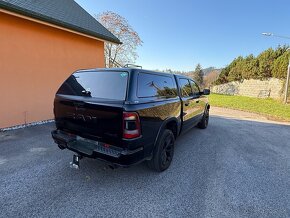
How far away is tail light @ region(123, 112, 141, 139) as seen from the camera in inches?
98.2

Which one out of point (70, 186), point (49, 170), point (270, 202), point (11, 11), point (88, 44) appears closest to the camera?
point (270, 202)

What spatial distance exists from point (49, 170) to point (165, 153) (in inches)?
84.5

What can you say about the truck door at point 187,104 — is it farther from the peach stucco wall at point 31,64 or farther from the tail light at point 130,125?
the peach stucco wall at point 31,64

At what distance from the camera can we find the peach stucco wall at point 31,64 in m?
5.55

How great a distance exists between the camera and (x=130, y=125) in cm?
253

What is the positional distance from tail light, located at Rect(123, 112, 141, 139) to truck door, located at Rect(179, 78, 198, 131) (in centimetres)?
187

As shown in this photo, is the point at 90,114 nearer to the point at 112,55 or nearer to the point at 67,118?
the point at 67,118

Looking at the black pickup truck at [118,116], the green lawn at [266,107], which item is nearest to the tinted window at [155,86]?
the black pickup truck at [118,116]

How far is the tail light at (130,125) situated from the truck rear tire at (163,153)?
749 mm

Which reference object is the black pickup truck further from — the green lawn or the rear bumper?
the green lawn

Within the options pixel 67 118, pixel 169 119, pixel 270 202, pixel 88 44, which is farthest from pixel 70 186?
pixel 88 44

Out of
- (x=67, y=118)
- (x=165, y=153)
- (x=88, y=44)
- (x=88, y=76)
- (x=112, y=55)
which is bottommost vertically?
(x=165, y=153)

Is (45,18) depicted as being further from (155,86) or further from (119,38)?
(119,38)

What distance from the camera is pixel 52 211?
2344mm
